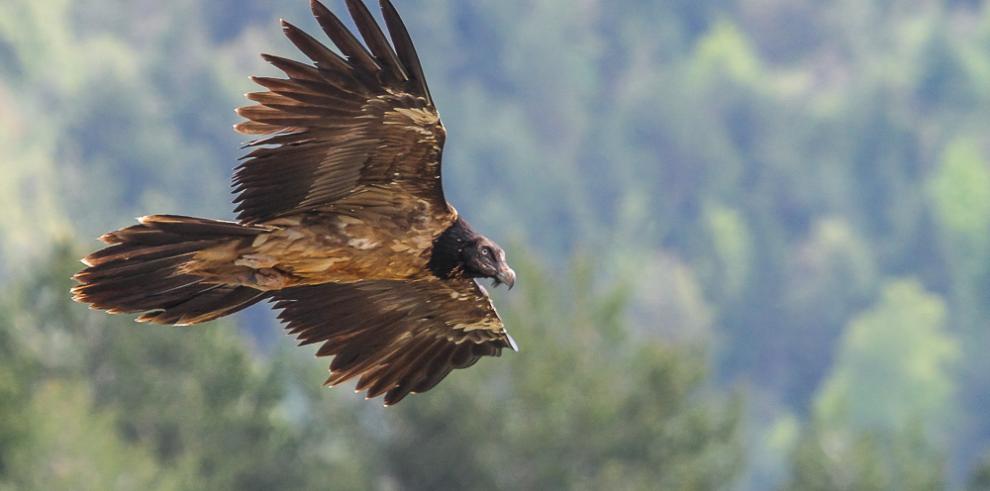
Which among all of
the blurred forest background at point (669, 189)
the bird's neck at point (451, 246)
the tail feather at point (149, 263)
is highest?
the blurred forest background at point (669, 189)

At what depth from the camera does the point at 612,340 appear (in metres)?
41.3

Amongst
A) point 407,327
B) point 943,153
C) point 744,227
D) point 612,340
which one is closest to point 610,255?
point 744,227

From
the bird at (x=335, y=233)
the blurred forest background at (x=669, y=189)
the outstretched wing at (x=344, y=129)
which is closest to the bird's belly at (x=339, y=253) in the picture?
the bird at (x=335, y=233)

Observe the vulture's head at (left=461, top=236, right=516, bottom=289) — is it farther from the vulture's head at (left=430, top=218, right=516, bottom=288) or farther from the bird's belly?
the bird's belly

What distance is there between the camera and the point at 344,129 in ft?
33.8

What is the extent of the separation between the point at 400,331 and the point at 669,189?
124746 mm

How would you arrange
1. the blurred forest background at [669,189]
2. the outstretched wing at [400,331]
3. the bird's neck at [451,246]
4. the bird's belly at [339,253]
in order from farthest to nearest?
the blurred forest background at [669,189] → the outstretched wing at [400,331] → the bird's neck at [451,246] → the bird's belly at [339,253]

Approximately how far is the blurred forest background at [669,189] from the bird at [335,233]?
2388cm

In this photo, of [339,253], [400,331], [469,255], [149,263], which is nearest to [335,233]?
[339,253]

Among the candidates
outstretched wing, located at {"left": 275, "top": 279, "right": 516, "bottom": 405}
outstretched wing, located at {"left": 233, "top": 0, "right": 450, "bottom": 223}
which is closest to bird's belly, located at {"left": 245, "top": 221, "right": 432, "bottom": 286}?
outstretched wing, located at {"left": 233, "top": 0, "right": 450, "bottom": 223}

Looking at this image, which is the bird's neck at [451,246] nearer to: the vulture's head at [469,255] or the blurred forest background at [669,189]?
the vulture's head at [469,255]

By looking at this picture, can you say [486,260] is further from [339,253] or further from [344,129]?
[344,129]

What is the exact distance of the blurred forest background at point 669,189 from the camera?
3831 cm

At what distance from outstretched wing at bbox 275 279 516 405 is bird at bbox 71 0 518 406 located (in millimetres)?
11
